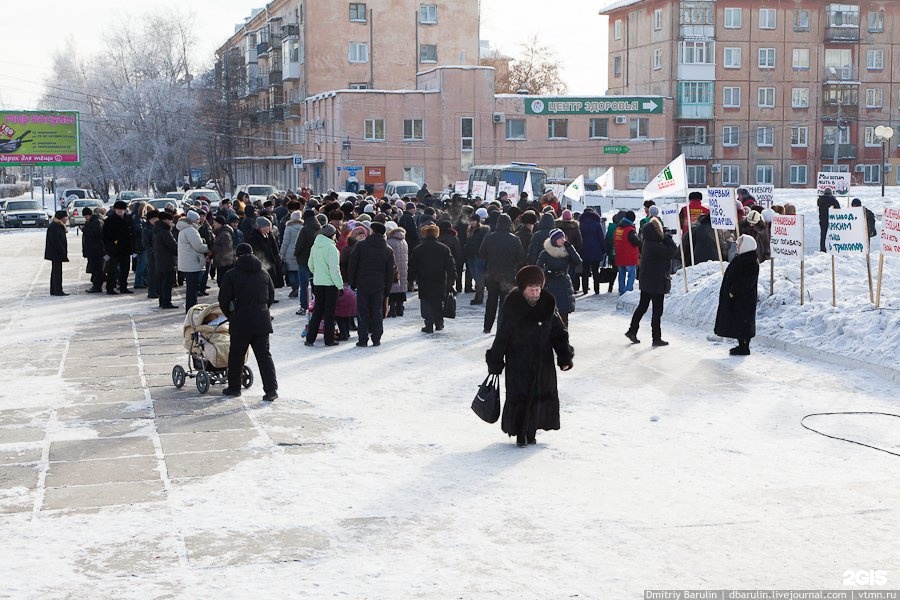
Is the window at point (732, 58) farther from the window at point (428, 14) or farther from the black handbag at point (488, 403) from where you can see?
the black handbag at point (488, 403)

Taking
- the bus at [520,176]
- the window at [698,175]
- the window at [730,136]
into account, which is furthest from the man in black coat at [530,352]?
the window at [730,136]

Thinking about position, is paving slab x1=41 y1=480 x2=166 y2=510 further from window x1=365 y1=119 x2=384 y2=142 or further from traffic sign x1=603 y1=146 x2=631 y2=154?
traffic sign x1=603 y1=146 x2=631 y2=154

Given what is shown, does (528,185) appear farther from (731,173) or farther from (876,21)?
(876,21)

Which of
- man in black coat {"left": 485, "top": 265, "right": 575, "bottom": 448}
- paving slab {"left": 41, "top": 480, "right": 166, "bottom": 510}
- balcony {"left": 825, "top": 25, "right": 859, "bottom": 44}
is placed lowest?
paving slab {"left": 41, "top": 480, "right": 166, "bottom": 510}

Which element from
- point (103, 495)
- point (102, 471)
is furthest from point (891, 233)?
point (103, 495)

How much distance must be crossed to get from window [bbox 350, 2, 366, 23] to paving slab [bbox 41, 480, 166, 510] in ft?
216

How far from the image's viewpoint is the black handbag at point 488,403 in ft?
30.6

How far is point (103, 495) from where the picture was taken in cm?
803

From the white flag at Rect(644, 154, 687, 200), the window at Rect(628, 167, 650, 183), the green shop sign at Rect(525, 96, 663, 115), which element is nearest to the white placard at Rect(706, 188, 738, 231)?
the white flag at Rect(644, 154, 687, 200)

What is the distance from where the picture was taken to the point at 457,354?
565 inches

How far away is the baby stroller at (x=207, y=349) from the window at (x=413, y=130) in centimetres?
5257

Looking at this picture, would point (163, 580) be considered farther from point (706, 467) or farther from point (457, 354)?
point (457, 354)

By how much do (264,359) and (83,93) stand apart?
79971 millimetres

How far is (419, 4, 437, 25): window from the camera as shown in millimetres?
72875
